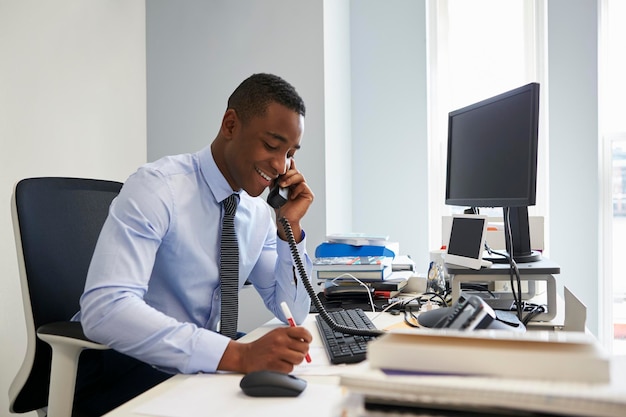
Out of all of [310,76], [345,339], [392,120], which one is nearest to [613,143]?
[392,120]

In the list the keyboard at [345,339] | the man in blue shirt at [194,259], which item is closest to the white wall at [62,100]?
the man in blue shirt at [194,259]

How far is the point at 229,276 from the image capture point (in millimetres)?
1337

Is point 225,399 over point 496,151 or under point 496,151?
under

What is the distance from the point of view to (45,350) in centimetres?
129

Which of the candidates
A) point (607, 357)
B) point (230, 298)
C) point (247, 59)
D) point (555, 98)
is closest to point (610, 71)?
point (555, 98)

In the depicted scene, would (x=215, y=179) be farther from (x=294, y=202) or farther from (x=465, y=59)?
(x=465, y=59)

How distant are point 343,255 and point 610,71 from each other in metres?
2.19

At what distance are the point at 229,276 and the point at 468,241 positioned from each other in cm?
67

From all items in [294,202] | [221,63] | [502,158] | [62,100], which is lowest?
[294,202]

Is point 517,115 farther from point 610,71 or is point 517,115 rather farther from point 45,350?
point 610,71

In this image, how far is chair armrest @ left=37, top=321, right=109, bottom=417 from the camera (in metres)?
1.16

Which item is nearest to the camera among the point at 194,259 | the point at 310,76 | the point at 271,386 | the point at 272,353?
Answer: the point at 271,386

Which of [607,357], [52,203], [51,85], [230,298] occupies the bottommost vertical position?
[230,298]

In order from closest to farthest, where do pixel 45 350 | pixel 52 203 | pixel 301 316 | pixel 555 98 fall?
pixel 45 350 → pixel 52 203 → pixel 301 316 → pixel 555 98
